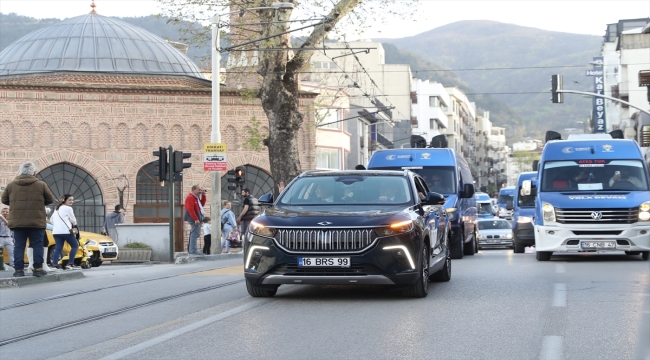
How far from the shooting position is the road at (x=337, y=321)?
769 centimetres

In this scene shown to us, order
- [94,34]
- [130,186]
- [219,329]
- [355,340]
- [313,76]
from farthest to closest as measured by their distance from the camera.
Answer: [313,76], [94,34], [130,186], [219,329], [355,340]

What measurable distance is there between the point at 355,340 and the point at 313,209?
352 centimetres

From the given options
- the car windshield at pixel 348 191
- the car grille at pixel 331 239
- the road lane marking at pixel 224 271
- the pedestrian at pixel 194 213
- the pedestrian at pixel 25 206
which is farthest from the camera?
the pedestrian at pixel 194 213

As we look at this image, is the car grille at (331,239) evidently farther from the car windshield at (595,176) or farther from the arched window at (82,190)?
the arched window at (82,190)

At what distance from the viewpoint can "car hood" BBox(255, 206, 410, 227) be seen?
10812mm

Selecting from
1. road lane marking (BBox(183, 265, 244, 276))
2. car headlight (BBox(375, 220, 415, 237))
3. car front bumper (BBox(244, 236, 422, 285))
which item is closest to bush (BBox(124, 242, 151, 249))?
road lane marking (BBox(183, 265, 244, 276))

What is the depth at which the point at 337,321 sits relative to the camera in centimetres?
934

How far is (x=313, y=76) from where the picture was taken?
257 ft

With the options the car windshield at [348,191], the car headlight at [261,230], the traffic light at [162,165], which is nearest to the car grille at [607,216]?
the car windshield at [348,191]

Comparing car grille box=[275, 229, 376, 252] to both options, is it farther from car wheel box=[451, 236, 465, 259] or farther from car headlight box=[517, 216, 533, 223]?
car headlight box=[517, 216, 533, 223]

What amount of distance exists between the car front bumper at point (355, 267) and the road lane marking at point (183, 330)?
1.33 ft

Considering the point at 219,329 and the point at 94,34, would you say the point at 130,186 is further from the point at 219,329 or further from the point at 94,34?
the point at 219,329

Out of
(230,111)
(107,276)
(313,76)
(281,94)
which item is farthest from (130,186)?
(313,76)

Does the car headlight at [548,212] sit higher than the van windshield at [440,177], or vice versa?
the van windshield at [440,177]
